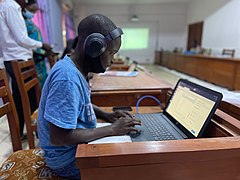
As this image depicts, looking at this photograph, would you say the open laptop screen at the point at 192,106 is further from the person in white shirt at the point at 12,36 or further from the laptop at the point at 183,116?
the person in white shirt at the point at 12,36

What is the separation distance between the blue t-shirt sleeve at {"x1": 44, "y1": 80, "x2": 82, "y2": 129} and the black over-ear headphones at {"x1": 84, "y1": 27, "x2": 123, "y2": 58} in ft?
0.45

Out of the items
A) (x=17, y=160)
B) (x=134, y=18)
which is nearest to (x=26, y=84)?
(x=17, y=160)

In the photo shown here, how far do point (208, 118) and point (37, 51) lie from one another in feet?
7.61

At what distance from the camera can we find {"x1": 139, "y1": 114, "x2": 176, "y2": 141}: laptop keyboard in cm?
76

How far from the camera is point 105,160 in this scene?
446mm

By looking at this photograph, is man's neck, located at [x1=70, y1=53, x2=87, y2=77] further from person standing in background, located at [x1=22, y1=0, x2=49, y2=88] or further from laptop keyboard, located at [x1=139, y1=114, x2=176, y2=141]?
person standing in background, located at [x1=22, y1=0, x2=49, y2=88]

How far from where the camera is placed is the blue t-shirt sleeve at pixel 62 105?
569 millimetres

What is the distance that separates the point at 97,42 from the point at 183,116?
49 cm

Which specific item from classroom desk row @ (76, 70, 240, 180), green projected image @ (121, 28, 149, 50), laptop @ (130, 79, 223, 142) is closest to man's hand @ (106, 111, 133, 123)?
laptop @ (130, 79, 223, 142)

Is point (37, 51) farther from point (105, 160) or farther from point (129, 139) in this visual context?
point (105, 160)

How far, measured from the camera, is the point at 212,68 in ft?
17.1

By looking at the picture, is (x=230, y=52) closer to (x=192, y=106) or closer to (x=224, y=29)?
(x=224, y=29)

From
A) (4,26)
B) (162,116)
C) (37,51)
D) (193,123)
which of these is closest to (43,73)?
(37,51)

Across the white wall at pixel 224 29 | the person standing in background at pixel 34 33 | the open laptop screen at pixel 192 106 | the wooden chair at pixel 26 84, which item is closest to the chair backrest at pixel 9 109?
the wooden chair at pixel 26 84
